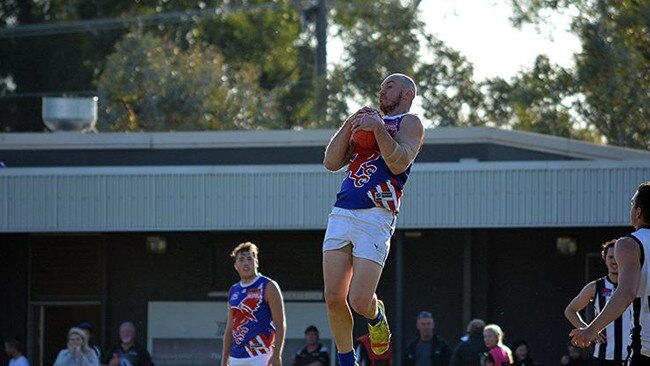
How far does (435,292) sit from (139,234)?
15.0ft

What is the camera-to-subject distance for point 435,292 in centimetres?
2231

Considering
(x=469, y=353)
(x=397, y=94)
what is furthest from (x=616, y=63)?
(x=397, y=94)

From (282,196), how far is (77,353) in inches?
154

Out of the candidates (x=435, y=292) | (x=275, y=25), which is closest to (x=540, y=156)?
(x=435, y=292)

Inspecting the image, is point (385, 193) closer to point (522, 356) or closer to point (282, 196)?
point (522, 356)

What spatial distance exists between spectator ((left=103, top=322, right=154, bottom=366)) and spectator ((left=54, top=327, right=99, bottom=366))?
30.3 inches

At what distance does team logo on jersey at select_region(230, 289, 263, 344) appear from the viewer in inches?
522

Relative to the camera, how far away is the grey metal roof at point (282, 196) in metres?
20.2

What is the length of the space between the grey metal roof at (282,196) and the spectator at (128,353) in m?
1.98

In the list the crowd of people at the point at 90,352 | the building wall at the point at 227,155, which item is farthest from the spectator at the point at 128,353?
the building wall at the point at 227,155

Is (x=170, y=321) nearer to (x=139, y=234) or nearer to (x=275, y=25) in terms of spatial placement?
(x=139, y=234)

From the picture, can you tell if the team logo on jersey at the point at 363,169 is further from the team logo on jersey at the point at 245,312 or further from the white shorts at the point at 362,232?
the team logo on jersey at the point at 245,312

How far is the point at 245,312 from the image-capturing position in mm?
13312

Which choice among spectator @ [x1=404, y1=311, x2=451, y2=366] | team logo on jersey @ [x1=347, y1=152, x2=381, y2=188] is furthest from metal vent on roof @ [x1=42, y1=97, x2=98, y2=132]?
team logo on jersey @ [x1=347, y1=152, x2=381, y2=188]
